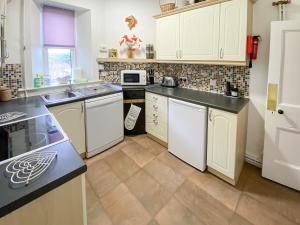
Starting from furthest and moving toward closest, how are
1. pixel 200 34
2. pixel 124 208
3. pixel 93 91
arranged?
pixel 93 91, pixel 200 34, pixel 124 208

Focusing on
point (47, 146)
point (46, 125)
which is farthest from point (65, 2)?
point (47, 146)

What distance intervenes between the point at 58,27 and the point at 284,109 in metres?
3.33

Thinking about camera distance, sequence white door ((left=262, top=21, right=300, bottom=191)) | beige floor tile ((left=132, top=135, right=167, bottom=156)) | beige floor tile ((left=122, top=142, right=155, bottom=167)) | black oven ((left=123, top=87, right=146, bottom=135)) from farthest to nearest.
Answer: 1. black oven ((left=123, top=87, right=146, bottom=135))
2. beige floor tile ((left=132, top=135, right=167, bottom=156))
3. beige floor tile ((left=122, top=142, right=155, bottom=167))
4. white door ((left=262, top=21, right=300, bottom=191))

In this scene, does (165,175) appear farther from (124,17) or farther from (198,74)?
(124,17)

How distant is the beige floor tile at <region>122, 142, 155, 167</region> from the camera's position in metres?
2.84

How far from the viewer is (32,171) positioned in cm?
95

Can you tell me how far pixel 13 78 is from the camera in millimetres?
2570

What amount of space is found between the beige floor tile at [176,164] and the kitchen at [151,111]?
0.5 inches

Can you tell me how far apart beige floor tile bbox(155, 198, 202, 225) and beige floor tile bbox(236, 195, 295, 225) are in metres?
0.45

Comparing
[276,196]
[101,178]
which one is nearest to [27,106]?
[101,178]

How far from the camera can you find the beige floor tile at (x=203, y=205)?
185 centimetres

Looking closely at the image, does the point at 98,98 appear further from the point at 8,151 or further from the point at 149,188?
the point at 8,151

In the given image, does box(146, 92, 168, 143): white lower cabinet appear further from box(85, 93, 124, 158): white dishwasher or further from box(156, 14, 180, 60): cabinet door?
box(156, 14, 180, 60): cabinet door

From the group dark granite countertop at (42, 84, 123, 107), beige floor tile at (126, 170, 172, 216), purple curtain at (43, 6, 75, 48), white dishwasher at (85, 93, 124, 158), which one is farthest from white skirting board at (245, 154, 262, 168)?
purple curtain at (43, 6, 75, 48)
